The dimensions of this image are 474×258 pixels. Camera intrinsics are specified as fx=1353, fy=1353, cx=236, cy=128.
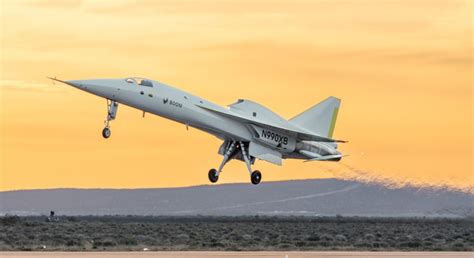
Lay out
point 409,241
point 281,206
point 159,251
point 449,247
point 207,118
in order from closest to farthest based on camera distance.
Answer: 1. point 207,118
2. point 159,251
3. point 449,247
4. point 409,241
5. point 281,206

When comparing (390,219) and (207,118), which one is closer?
(207,118)

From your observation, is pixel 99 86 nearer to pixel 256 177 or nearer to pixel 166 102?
pixel 166 102

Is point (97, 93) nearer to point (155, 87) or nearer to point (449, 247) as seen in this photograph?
point (155, 87)

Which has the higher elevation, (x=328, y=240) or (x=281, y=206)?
(x=281, y=206)

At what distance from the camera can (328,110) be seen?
77.7m

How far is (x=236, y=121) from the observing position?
69.8 meters

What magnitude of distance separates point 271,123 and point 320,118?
6.86 m

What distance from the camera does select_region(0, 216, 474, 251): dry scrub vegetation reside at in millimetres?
84125

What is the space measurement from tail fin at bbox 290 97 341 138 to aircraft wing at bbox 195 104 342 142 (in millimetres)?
3531

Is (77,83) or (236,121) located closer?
(77,83)

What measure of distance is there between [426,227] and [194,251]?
45024 mm

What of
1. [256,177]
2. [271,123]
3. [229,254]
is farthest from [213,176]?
[229,254]

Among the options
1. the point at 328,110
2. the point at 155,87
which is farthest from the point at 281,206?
the point at 155,87

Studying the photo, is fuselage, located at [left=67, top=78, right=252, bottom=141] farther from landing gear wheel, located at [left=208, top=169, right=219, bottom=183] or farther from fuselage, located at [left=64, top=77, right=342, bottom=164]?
landing gear wheel, located at [left=208, top=169, right=219, bottom=183]
